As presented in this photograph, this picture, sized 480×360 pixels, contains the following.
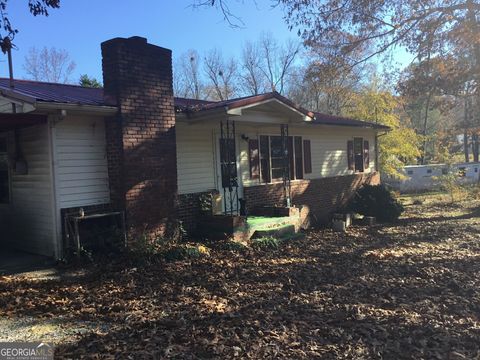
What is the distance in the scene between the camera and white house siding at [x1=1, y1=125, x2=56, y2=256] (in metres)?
8.52

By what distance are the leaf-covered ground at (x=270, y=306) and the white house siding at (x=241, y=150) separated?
8.01 ft

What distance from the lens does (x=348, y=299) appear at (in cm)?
635

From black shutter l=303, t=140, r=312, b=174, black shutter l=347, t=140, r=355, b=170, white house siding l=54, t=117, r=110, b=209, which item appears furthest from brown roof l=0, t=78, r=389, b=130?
black shutter l=347, t=140, r=355, b=170

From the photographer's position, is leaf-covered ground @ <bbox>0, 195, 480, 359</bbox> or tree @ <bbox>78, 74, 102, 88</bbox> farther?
tree @ <bbox>78, 74, 102, 88</bbox>

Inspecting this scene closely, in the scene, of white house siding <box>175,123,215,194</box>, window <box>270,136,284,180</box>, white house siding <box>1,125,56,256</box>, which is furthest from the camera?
window <box>270,136,284,180</box>

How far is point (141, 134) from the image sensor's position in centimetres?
925

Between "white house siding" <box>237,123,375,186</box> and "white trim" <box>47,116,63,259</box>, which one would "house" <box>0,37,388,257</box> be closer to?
"white trim" <box>47,116,63,259</box>

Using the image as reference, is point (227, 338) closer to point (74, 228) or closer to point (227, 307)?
point (227, 307)

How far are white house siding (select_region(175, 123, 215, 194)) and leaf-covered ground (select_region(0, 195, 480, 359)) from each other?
2.24 metres

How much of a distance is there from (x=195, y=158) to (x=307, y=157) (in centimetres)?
523

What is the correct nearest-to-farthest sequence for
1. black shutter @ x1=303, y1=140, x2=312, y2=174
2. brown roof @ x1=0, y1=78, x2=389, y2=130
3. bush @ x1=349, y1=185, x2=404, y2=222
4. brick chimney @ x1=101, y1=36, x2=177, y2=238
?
brown roof @ x1=0, y1=78, x2=389, y2=130, brick chimney @ x1=101, y1=36, x2=177, y2=238, black shutter @ x1=303, y1=140, x2=312, y2=174, bush @ x1=349, y1=185, x2=404, y2=222

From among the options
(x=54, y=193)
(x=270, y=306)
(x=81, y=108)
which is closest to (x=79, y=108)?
(x=81, y=108)

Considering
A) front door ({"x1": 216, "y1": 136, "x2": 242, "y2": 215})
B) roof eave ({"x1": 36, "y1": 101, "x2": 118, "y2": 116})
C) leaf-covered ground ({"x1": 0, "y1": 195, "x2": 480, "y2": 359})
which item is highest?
roof eave ({"x1": 36, "y1": 101, "x2": 118, "y2": 116})

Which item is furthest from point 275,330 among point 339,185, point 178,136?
point 339,185
